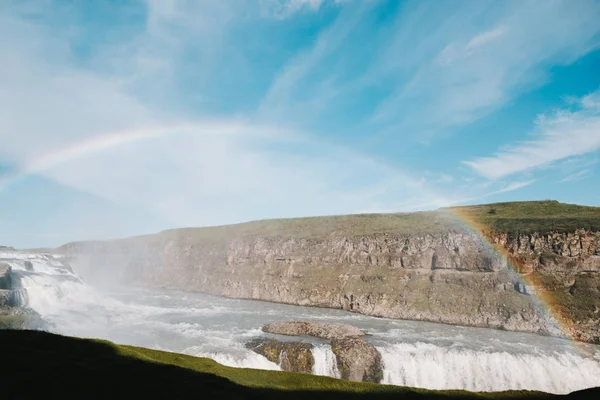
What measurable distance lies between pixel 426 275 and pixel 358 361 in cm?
4148

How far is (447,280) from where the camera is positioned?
2827 inches

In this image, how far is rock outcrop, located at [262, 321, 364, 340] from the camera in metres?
48.2

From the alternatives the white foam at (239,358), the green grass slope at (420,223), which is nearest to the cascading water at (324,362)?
the white foam at (239,358)

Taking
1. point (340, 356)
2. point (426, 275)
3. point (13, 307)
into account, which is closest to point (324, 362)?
point (340, 356)

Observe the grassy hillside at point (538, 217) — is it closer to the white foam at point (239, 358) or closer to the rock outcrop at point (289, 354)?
the rock outcrop at point (289, 354)

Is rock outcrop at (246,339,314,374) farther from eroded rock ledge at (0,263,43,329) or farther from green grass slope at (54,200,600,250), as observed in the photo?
green grass slope at (54,200,600,250)

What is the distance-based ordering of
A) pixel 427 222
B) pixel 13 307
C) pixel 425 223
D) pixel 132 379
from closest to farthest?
pixel 132 379 < pixel 13 307 < pixel 425 223 < pixel 427 222

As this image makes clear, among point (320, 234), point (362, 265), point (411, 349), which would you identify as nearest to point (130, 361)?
point (411, 349)

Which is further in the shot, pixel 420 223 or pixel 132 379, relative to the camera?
pixel 420 223

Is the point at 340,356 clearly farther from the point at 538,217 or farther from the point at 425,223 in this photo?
the point at 538,217

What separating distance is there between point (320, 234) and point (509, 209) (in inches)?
2184

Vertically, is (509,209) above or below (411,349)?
above

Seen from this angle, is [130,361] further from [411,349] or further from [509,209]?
[509,209]

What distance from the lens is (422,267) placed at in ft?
259
